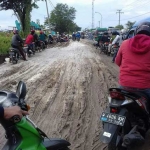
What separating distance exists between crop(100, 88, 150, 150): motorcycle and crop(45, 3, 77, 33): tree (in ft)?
255

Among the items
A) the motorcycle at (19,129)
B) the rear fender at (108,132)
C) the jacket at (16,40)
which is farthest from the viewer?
the jacket at (16,40)

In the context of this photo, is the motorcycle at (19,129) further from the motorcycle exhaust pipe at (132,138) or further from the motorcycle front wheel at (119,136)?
the motorcycle exhaust pipe at (132,138)

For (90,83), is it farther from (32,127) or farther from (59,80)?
(32,127)

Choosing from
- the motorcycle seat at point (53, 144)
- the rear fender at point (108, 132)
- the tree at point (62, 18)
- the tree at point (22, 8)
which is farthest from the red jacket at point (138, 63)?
the tree at point (62, 18)

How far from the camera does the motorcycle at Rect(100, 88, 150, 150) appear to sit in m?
3.36

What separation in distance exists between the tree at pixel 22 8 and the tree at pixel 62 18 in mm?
47937

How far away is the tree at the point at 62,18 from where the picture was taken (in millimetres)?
80312

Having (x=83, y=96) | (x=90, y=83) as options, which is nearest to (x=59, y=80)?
(x=90, y=83)

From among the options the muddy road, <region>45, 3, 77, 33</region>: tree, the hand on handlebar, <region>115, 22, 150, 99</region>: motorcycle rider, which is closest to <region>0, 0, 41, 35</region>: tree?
the muddy road

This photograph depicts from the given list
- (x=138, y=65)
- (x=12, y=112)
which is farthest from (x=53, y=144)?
(x=138, y=65)

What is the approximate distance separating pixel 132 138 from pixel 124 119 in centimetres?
27

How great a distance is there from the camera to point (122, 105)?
3.49m

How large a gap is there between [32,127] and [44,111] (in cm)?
345

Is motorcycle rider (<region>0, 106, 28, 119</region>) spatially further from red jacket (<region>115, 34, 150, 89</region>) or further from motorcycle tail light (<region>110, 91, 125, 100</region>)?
red jacket (<region>115, 34, 150, 89</region>)
